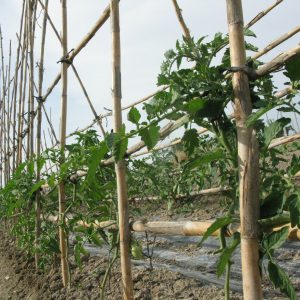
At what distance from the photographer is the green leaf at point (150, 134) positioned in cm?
84

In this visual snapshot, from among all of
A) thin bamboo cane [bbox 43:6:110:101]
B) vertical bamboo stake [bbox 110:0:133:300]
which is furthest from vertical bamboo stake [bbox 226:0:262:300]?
thin bamboo cane [bbox 43:6:110:101]

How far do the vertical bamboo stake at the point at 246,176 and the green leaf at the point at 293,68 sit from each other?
0.25 ft

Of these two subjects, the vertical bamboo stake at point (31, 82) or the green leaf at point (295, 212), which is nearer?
the green leaf at point (295, 212)

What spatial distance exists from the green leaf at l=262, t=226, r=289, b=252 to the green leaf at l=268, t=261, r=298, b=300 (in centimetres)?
3

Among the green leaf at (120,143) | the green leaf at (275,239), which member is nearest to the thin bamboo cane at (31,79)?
the green leaf at (120,143)

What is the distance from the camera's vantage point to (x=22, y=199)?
7.69 ft

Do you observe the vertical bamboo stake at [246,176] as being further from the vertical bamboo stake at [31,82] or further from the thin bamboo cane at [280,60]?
the vertical bamboo stake at [31,82]

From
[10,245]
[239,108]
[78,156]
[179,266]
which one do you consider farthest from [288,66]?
[10,245]

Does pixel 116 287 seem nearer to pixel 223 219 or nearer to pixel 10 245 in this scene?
pixel 223 219

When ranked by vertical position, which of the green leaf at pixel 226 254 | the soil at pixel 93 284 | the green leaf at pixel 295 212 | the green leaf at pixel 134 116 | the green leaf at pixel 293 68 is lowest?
the soil at pixel 93 284

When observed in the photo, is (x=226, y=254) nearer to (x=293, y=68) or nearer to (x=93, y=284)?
(x=293, y=68)

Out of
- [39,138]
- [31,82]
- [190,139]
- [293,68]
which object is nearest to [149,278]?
[190,139]

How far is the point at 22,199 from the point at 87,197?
0.55 m

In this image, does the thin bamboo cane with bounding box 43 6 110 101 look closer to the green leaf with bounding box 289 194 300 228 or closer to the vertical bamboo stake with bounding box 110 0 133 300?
the vertical bamboo stake with bounding box 110 0 133 300
